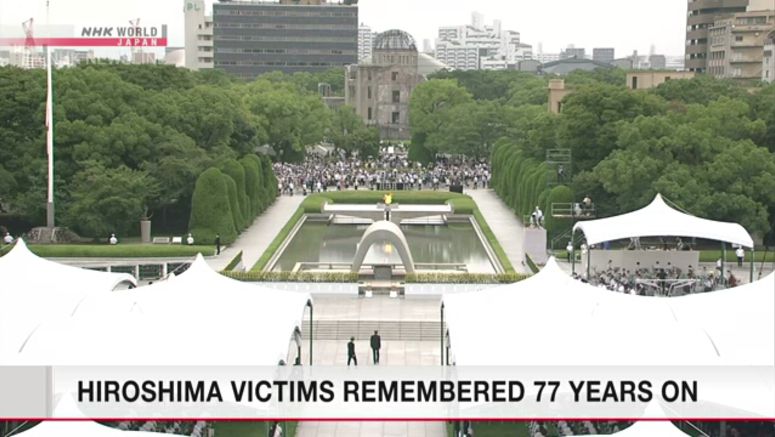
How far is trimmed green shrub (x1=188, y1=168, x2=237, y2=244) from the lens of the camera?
150ft

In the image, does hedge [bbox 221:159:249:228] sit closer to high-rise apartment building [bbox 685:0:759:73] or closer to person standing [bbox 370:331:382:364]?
person standing [bbox 370:331:382:364]

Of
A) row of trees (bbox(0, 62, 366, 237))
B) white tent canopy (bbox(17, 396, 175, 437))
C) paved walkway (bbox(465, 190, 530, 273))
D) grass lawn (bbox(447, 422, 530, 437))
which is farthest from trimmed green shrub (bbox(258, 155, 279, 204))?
white tent canopy (bbox(17, 396, 175, 437))

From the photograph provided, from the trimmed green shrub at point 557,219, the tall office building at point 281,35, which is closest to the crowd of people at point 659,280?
the trimmed green shrub at point 557,219

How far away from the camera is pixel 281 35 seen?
492 ft

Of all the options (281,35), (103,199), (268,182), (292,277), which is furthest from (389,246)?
(281,35)

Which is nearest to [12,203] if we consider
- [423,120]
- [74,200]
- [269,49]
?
[74,200]

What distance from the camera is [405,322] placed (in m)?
31.7

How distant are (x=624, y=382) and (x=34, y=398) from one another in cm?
963

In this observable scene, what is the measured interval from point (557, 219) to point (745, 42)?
58.0 meters

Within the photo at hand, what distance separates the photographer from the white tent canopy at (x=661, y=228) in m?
34.7

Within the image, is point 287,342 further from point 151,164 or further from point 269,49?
point 269,49

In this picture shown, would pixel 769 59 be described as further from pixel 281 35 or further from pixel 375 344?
pixel 281 35

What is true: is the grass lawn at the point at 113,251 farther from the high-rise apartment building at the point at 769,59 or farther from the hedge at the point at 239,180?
the high-rise apartment building at the point at 769,59

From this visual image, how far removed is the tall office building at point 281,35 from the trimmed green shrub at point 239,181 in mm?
99643
